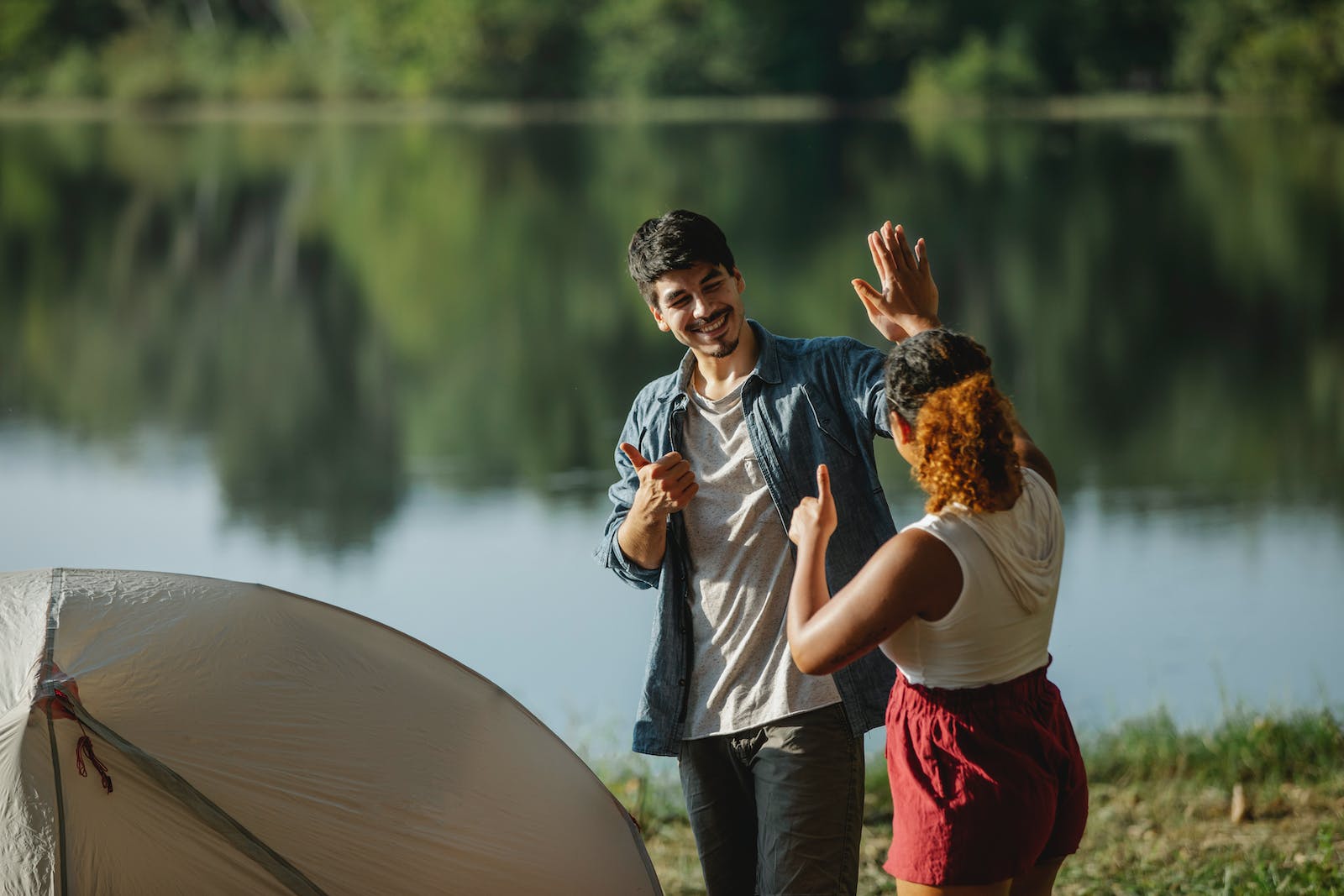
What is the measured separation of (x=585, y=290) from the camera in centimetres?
2191

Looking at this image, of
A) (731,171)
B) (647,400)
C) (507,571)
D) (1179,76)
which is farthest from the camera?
(1179,76)

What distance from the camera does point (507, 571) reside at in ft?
35.5

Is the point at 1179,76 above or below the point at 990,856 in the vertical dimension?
above

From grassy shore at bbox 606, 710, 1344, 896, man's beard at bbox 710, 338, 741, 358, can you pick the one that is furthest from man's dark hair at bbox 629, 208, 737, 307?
grassy shore at bbox 606, 710, 1344, 896

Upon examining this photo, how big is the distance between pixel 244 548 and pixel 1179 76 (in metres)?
23.8

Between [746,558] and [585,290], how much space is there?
19.5 meters

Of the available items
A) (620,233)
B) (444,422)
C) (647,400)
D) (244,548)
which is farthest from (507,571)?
(620,233)

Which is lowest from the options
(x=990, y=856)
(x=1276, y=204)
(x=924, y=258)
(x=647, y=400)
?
(x=990, y=856)

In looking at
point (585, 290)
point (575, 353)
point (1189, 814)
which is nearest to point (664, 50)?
point (585, 290)

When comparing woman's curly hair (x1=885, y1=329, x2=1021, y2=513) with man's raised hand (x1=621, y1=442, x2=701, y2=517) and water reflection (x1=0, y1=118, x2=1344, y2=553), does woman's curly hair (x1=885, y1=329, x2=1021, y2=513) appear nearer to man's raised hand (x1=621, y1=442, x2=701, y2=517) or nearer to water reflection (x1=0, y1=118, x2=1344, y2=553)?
man's raised hand (x1=621, y1=442, x2=701, y2=517)

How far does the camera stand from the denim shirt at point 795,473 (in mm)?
2547

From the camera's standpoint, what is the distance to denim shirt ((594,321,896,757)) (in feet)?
8.36

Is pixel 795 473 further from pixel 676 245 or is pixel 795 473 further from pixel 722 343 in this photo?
pixel 676 245

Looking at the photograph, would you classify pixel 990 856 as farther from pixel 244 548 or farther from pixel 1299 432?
pixel 1299 432
